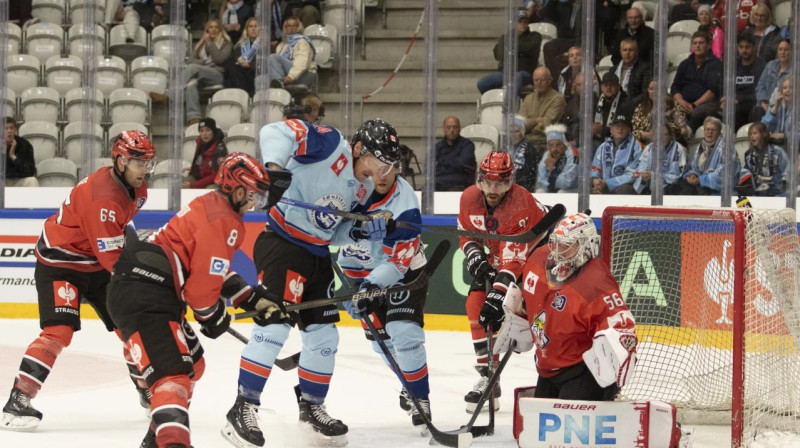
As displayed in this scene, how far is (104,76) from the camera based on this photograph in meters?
7.46

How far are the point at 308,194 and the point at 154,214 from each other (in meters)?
3.38

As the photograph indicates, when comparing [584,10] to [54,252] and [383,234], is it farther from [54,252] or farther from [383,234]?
[54,252]

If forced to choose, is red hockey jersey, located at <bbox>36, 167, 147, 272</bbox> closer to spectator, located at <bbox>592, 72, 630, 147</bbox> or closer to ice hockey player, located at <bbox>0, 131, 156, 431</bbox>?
ice hockey player, located at <bbox>0, 131, 156, 431</bbox>

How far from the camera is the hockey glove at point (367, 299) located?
3936 millimetres

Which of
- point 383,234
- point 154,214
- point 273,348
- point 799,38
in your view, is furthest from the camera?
point 154,214

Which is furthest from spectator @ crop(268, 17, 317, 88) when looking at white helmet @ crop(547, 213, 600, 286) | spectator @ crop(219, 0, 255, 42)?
white helmet @ crop(547, 213, 600, 286)

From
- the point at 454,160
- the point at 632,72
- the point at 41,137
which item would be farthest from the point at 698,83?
the point at 41,137

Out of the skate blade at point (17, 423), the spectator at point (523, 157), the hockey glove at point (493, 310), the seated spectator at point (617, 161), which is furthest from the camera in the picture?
the spectator at point (523, 157)

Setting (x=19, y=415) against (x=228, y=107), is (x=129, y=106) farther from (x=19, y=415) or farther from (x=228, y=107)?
(x=19, y=415)

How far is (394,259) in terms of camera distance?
4086mm

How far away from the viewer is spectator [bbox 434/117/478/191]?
7008 mm

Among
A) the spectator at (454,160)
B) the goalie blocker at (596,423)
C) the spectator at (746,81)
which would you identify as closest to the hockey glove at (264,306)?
the goalie blocker at (596,423)

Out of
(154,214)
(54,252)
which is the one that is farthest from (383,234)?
(154,214)

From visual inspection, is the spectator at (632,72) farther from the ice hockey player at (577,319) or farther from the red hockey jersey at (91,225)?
the red hockey jersey at (91,225)
